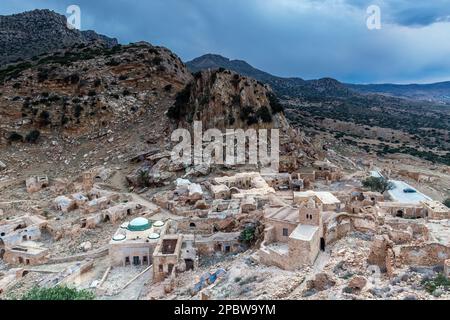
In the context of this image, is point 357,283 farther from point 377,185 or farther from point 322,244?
point 377,185

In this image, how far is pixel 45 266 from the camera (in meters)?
22.6

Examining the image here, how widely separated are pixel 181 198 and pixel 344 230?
1457 cm

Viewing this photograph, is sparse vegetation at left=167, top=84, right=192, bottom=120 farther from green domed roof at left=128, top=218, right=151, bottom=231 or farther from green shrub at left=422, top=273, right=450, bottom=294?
green shrub at left=422, top=273, right=450, bottom=294

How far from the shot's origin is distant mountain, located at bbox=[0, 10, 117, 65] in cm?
8181

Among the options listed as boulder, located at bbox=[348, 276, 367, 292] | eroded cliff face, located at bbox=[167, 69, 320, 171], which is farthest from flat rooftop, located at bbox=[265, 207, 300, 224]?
eroded cliff face, located at bbox=[167, 69, 320, 171]

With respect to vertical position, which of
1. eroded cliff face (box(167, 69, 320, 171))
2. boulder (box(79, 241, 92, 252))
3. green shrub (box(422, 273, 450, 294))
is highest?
eroded cliff face (box(167, 69, 320, 171))

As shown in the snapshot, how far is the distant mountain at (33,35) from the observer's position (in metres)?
81.8

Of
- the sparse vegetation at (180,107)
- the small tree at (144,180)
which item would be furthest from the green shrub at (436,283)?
the sparse vegetation at (180,107)

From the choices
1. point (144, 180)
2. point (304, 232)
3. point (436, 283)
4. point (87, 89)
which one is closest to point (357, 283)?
point (436, 283)

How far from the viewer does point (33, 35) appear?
9044 cm

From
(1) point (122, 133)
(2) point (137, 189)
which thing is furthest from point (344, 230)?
(1) point (122, 133)

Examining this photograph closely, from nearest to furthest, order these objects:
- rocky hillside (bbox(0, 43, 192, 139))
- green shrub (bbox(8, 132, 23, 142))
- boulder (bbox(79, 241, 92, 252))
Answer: boulder (bbox(79, 241, 92, 252)) < green shrub (bbox(8, 132, 23, 142)) < rocky hillside (bbox(0, 43, 192, 139))

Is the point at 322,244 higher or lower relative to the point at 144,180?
lower
